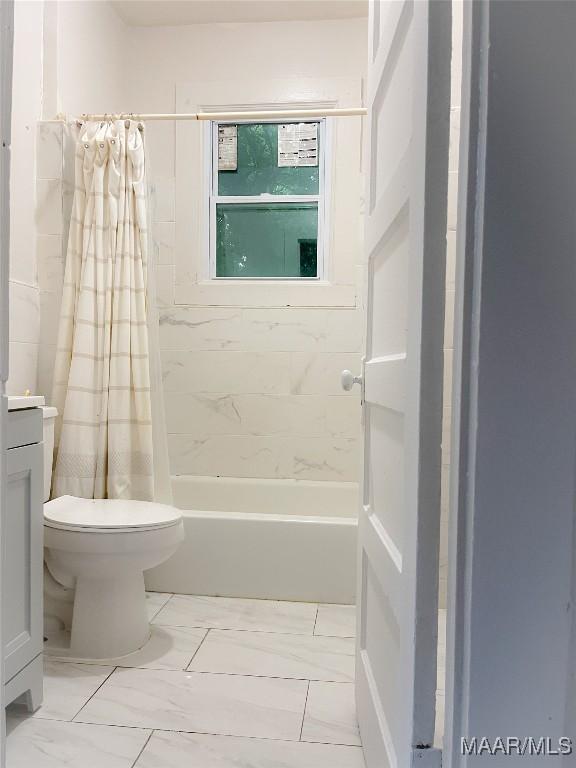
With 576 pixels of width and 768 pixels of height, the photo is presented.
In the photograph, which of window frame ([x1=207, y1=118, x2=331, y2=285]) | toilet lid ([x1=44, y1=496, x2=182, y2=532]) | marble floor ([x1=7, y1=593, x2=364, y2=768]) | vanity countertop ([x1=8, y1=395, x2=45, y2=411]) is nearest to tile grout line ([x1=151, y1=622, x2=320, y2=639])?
marble floor ([x1=7, y1=593, x2=364, y2=768])

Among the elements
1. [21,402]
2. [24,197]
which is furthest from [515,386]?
[24,197]

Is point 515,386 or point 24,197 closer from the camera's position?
point 515,386

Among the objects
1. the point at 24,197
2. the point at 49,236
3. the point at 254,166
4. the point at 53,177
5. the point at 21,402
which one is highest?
the point at 254,166

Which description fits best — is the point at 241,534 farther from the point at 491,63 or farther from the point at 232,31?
the point at 232,31

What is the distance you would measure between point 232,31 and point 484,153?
2.80 metres

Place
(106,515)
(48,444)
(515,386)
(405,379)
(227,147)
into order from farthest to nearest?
(227,147) → (48,444) → (106,515) → (405,379) → (515,386)

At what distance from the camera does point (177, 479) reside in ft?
10.2

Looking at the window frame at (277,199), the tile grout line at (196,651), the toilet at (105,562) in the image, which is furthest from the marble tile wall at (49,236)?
the tile grout line at (196,651)

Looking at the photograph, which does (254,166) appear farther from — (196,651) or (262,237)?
(196,651)

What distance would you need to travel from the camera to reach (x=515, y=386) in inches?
30.9

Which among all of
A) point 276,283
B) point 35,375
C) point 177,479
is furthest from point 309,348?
point 35,375

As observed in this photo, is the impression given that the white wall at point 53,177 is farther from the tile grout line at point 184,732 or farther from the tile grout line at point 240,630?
the tile grout line at point 184,732

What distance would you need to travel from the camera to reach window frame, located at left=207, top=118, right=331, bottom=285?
3111 mm

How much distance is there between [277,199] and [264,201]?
0.23 feet
